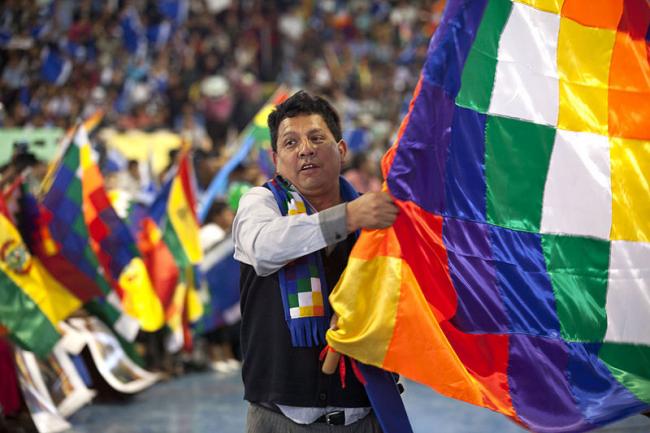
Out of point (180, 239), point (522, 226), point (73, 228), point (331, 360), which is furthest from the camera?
point (180, 239)

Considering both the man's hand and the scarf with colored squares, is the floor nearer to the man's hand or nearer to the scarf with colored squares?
Result: the scarf with colored squares

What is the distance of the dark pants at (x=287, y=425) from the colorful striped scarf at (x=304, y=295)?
Answer: 0.21 metres

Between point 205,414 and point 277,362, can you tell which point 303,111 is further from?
point 205,414

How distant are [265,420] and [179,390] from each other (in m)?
5.46

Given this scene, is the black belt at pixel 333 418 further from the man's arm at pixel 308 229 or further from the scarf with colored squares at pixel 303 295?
the man's arm at pixel 308 229

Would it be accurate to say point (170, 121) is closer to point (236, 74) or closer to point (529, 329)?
point (236, 74)

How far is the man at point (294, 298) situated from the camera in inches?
107

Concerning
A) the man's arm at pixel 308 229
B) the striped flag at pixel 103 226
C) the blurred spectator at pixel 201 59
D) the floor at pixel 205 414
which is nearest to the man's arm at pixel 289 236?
the man's arm at pixel 308 229

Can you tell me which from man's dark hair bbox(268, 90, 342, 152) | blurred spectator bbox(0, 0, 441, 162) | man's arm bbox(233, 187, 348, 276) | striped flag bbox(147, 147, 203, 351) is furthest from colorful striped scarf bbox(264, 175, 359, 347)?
blurred spectator bbox(0, 0, 441, 162)

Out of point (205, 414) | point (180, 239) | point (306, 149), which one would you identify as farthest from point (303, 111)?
point (180, 239)

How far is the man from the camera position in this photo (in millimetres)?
2719

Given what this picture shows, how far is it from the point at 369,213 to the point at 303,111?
50cm

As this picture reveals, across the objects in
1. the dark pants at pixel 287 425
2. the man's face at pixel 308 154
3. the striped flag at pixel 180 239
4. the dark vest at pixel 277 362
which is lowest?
the striped flag at pixel 180 239

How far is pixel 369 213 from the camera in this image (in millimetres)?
2559
